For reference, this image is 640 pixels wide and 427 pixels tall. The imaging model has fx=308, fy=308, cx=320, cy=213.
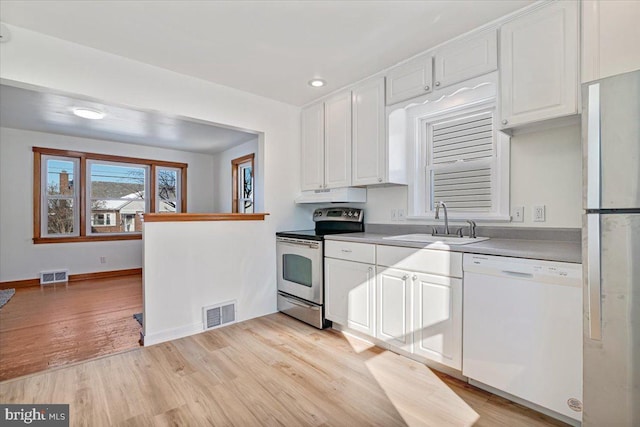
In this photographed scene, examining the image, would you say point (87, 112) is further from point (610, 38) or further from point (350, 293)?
point (610, 38)

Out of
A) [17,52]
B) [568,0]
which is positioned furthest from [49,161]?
[568,0]

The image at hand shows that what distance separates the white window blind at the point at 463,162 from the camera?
8.05ft

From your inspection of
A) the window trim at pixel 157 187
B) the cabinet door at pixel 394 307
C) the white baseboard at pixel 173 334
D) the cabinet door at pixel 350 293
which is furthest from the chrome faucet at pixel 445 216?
the window trim at pixel 157 187

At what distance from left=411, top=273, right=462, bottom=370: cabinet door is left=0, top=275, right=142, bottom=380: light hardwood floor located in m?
2.39

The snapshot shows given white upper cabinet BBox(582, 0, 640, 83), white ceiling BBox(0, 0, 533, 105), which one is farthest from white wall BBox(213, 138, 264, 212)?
white upper cabinet BBox(582, 0, 640, 83)

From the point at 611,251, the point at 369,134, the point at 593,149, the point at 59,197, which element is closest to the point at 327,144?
the point at 369,134

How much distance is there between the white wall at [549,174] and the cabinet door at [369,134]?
3.48 ft

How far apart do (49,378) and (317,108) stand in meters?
3.32

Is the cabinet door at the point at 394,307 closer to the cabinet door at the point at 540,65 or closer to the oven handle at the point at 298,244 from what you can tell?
the oven handle at the point at 298,244

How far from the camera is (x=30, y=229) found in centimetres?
497

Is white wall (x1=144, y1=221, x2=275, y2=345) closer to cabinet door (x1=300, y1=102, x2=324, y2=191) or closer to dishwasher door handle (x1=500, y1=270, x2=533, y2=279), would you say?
cabinet door (x1=300, y1=102, x2=324, y2=191)

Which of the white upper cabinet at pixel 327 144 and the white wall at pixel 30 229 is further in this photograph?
the white wall at pixel 30 229

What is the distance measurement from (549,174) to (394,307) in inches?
57.2

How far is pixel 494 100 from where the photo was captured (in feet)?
7.64
